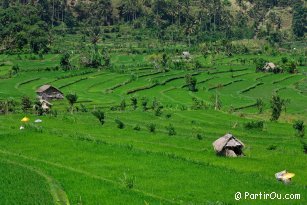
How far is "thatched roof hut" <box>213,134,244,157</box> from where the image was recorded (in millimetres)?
31234

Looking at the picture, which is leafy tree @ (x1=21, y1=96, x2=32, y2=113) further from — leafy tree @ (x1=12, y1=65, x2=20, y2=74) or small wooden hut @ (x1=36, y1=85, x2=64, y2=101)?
leafy tree @ (x1=12, y1=65, x2=20, y2=74)

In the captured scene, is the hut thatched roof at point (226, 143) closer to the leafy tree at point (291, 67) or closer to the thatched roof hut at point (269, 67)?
the thatched roof hut at point (269, 67)

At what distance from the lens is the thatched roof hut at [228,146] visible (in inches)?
1230

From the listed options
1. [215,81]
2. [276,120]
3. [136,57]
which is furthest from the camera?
[136,57]

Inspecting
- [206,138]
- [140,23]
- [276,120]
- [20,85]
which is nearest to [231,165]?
[206,138]

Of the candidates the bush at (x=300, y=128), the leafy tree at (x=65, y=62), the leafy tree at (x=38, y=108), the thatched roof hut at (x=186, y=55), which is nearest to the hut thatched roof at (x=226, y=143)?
the bush at (x=300, y=128)

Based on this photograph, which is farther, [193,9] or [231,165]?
[193,9]

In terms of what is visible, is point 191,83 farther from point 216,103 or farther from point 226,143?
point 226,143

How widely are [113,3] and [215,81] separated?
7364 cm

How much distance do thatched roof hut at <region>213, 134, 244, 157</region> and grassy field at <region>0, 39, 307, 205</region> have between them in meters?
0.79

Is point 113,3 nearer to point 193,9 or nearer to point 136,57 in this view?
point 193,9

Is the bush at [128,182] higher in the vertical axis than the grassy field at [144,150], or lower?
higher

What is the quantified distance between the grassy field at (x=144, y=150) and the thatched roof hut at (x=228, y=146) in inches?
31.1

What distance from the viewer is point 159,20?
454 feet
